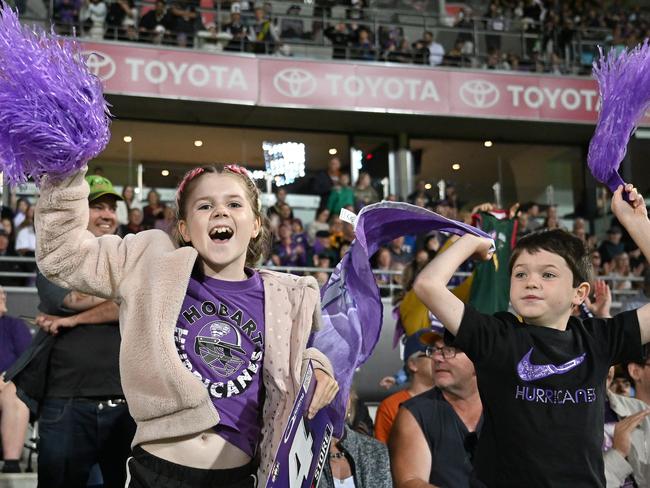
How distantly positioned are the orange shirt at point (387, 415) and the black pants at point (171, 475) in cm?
252

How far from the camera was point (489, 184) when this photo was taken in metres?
16.7

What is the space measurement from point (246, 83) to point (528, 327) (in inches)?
455

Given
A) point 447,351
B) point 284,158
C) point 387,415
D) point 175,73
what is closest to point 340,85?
point 284,158

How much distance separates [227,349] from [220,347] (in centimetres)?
2

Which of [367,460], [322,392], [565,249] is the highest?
[565,249]

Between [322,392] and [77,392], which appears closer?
[322,392]

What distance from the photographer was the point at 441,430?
372cm

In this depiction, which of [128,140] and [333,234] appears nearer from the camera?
[333,234]

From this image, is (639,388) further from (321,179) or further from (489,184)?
(489,184)

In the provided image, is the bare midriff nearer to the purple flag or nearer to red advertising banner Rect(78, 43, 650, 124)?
the purple flag

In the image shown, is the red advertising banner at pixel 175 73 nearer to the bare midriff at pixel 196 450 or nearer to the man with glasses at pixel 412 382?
the man with glasses at pixel 412 382

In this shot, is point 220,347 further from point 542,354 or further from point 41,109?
point 542,354

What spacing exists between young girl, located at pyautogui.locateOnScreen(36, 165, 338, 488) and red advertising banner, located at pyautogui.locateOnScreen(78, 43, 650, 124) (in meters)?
10.8

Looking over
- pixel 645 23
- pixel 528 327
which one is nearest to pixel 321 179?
pixel 645 23
